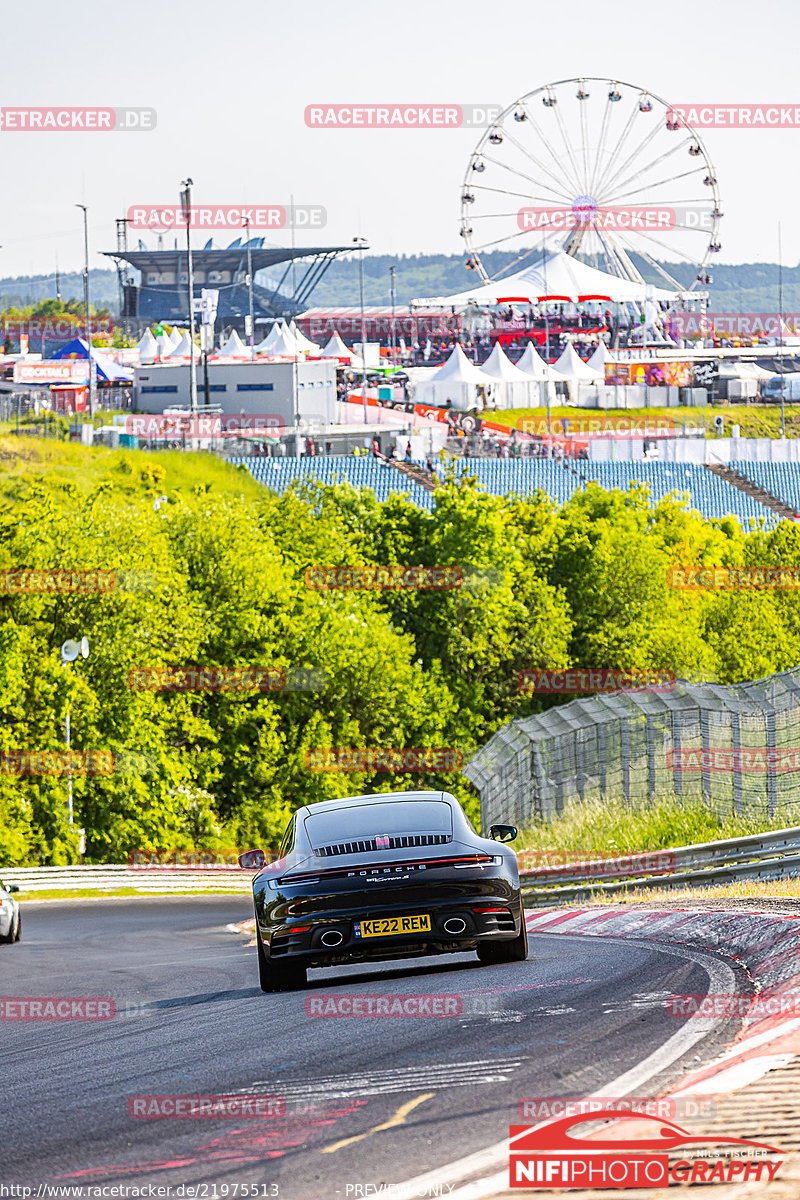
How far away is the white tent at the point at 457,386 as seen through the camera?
104m

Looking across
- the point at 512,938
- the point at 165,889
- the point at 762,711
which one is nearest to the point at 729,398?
the point at 165,889

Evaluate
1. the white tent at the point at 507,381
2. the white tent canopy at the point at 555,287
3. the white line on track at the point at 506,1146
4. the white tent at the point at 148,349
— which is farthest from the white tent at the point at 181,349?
the white line on track at the point at 506,1146

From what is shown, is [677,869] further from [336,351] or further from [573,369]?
[336,351]

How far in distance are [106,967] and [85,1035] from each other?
215 inches

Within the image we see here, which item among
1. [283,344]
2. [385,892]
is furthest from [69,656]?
[283,344]

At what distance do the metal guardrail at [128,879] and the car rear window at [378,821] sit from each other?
23.2 metres

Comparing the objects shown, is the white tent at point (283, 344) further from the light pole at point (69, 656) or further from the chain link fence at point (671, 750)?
the chain link fence at point (671, 750)

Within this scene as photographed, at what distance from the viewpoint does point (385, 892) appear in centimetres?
960

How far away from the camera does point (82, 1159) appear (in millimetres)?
5887

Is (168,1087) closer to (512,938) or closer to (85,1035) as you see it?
(85,1035)

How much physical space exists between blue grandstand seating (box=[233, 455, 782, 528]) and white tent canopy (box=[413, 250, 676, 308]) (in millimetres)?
77533

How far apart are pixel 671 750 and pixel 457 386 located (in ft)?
277

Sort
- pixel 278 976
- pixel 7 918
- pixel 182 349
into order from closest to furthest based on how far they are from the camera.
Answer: pixel 278 976
pixel 7 918
pixel 182 349

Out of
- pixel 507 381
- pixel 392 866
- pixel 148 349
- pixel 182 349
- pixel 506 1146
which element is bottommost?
pixel 392 866
